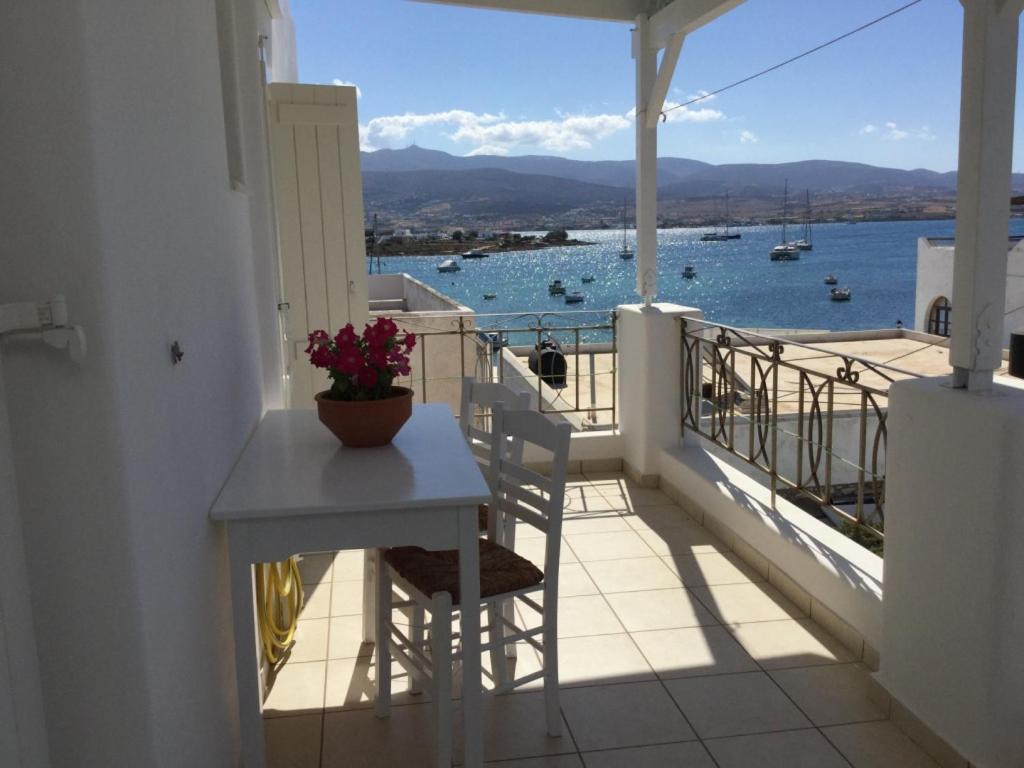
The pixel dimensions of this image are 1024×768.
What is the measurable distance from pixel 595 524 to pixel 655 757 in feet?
6.00

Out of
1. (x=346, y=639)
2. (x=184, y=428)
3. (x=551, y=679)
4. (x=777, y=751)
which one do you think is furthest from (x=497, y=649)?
(x=184, y=428)

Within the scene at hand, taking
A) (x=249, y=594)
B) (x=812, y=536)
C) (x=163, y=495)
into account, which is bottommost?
(x=812, y=536)

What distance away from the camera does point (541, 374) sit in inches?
207

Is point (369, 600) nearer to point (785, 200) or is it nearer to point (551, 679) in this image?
point (551, 679)

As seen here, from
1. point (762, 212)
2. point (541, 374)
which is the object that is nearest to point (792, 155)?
point (762, 212)

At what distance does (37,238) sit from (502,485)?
1.53 meters

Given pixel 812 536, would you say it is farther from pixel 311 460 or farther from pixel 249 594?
pixel 249 594

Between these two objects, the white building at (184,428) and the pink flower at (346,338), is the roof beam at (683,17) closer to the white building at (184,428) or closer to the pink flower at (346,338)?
the white building at (184,428)

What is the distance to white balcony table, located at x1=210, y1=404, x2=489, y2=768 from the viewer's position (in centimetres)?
183

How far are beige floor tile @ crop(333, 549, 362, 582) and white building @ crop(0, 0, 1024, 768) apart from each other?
2.45ft

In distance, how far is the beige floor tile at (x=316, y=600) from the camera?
3.13 metres

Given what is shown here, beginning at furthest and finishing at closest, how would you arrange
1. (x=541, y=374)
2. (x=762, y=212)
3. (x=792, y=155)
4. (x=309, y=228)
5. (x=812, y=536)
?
(x=792, y=155) → (x=762, y=212) → (x=541, y=374) → (x=309, y=228) → (x=812, y=536)

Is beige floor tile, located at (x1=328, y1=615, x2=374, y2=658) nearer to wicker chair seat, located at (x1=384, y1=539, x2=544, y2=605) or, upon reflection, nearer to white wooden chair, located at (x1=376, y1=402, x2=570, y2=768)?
white wooden chair, located at (x1=376, y1=402, x2=570, y2=768)

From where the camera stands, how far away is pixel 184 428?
1.67 metres
